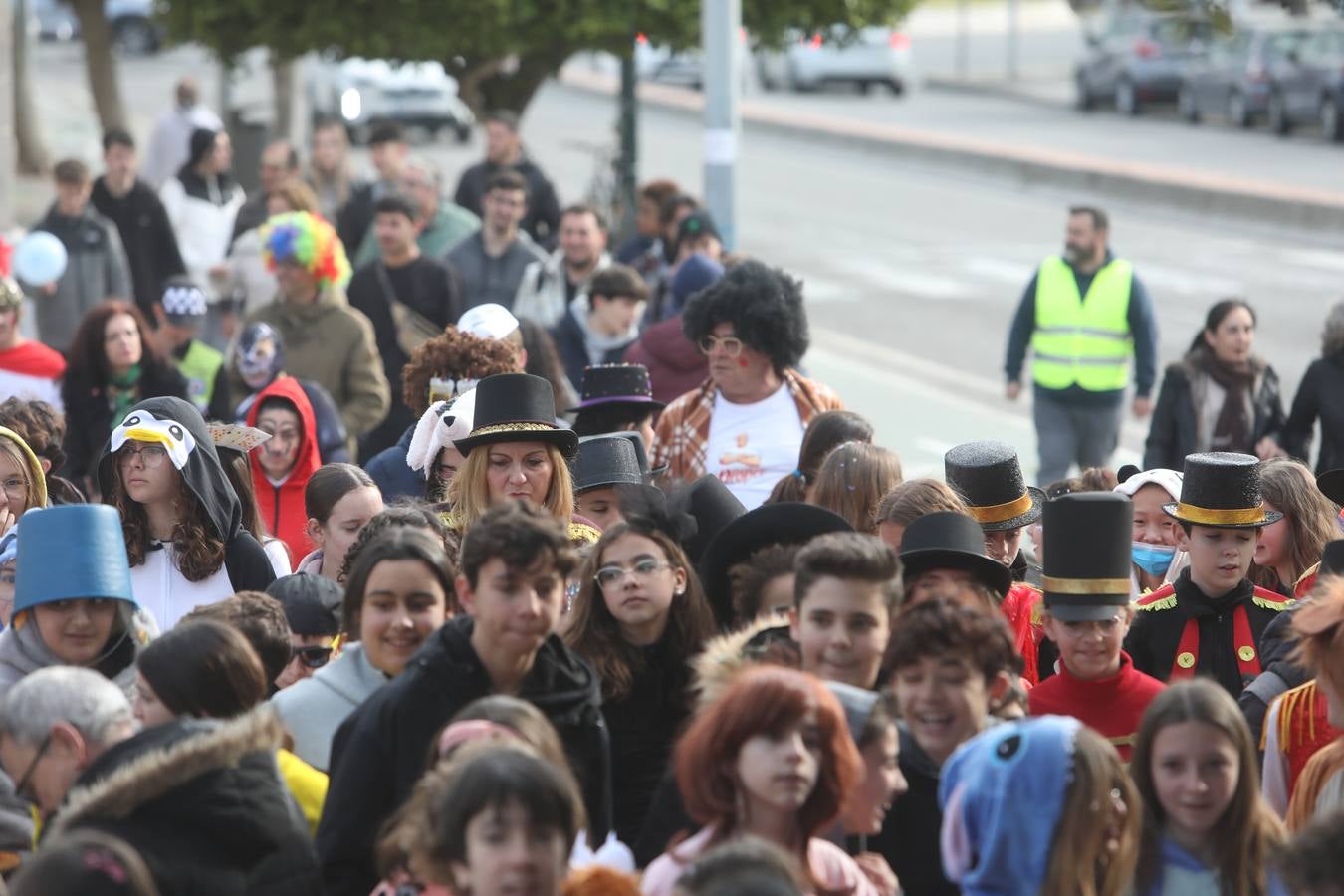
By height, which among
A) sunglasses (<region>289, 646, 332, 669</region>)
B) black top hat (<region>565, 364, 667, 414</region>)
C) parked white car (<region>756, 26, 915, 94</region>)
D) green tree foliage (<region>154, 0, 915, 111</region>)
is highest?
green tree foliage (<region>154, 0, 915, 111</region>)

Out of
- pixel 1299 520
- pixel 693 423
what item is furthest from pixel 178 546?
pixel 1299 520

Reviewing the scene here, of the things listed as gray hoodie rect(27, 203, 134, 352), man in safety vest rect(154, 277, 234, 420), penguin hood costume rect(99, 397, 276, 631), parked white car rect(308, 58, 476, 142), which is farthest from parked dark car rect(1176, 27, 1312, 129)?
penguin hood costume rect(99, 397, 276, 631)

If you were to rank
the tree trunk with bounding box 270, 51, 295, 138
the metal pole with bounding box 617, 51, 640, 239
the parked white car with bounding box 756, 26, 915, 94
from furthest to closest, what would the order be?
1. the parked white car with bounding box 756, 26, 915, 94
2. the tree trunk with bounding box 270, 51, 295, 138
3. the metal pole with bounding box 617, 51, 640, 239

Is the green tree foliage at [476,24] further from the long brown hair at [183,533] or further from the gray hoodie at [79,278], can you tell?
the long brown hair at [183,533]

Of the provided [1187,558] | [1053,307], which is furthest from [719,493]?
[1053,307]

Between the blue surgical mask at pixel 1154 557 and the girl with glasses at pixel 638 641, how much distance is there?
223 cm

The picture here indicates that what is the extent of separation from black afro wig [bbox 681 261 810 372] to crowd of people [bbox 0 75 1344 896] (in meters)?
0.02

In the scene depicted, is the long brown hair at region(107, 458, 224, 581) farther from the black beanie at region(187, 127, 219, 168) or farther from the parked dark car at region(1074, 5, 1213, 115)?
the parked dark car at region(1074, 5, 1213, 115)

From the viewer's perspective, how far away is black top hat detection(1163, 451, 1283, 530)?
6.62 m

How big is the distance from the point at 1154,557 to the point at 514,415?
7.58 ft

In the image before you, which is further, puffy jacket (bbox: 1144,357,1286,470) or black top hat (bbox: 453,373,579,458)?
puffy jacket (bbox: 1144,357,1286,470)

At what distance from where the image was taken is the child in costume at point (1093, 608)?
5766mm

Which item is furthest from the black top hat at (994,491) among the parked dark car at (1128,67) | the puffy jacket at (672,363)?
the parked dark car at (1128,67)

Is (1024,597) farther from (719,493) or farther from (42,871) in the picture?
(42,871)
